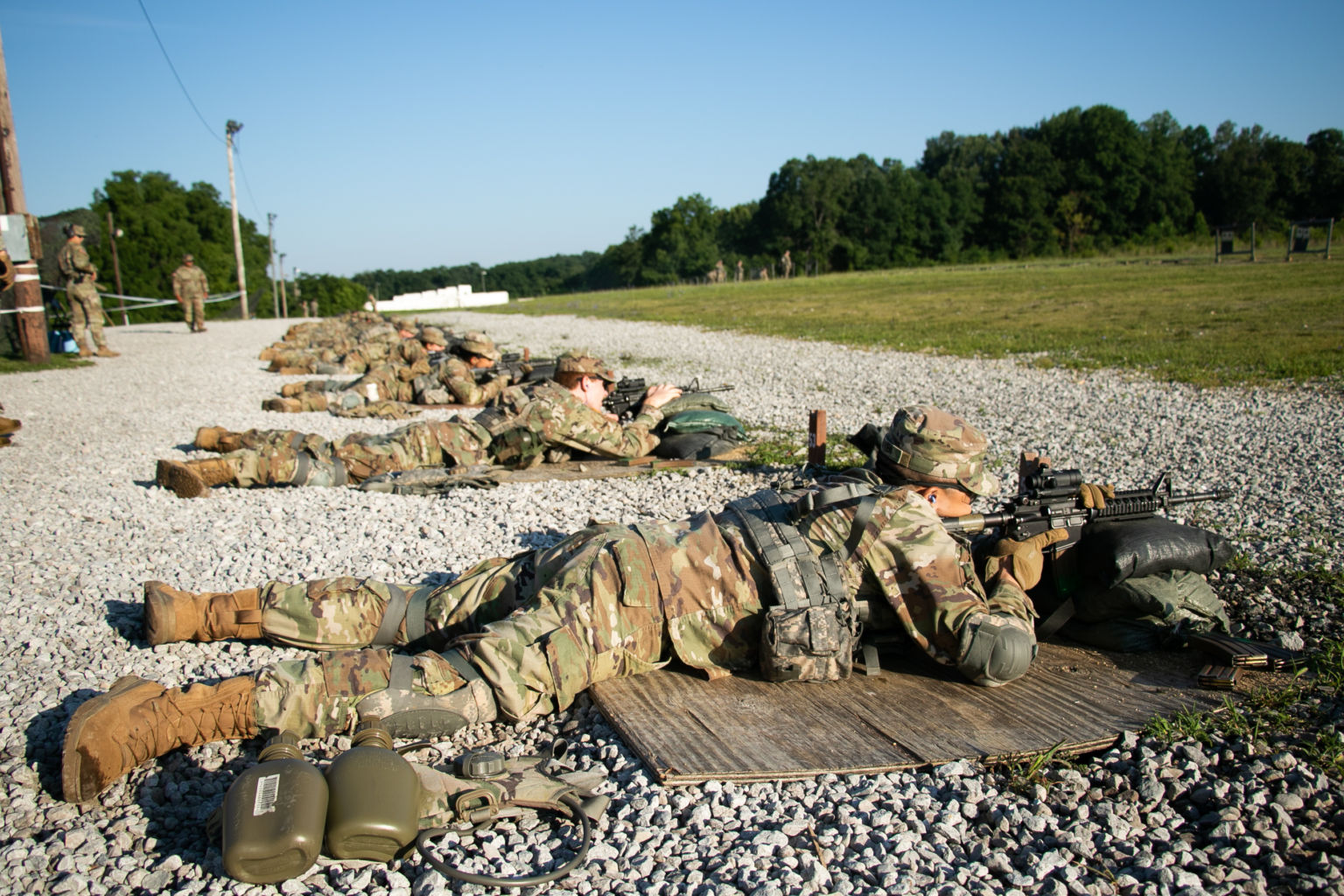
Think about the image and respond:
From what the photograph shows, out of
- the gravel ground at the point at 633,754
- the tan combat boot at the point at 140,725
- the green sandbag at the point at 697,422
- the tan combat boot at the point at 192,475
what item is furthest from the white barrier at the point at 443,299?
the tan combat boot at the point at 140,725

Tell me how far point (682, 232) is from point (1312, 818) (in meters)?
87.1

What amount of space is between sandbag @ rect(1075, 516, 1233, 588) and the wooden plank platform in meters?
0.46

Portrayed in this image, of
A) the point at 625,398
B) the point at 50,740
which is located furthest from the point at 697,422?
the point at 50,740

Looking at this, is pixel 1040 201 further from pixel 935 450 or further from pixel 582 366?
pixel 935 450

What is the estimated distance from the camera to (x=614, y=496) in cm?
747

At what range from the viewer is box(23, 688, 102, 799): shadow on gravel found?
127 inches

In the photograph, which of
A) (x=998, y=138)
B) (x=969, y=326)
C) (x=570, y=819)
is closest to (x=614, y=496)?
(x=570, y=819)

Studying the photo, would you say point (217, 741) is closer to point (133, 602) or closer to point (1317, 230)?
point (133, 602)

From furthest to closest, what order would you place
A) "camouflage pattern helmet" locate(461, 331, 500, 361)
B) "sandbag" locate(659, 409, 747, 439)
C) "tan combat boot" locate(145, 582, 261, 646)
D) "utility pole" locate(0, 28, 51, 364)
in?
"utility pole" locate(0, 28, 51, 364) < "camouflage pattern helmet" locate(461, 331, 500, 361) < "sandbag" locate(659, 409, 747, 439) < "tan combat boot" locate(145, 582, 261, 646)

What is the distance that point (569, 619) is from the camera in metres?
3.77

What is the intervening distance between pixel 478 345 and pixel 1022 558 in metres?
9.87

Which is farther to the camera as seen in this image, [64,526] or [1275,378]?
[1275,378]

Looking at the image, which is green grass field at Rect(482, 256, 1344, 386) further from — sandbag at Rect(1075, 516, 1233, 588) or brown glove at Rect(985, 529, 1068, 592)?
brown glove at Rect(985, 529, 1068, 592)

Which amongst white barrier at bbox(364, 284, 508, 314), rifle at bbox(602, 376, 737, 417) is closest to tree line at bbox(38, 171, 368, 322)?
white barrier at bbox(364, 284, 508, 314)
